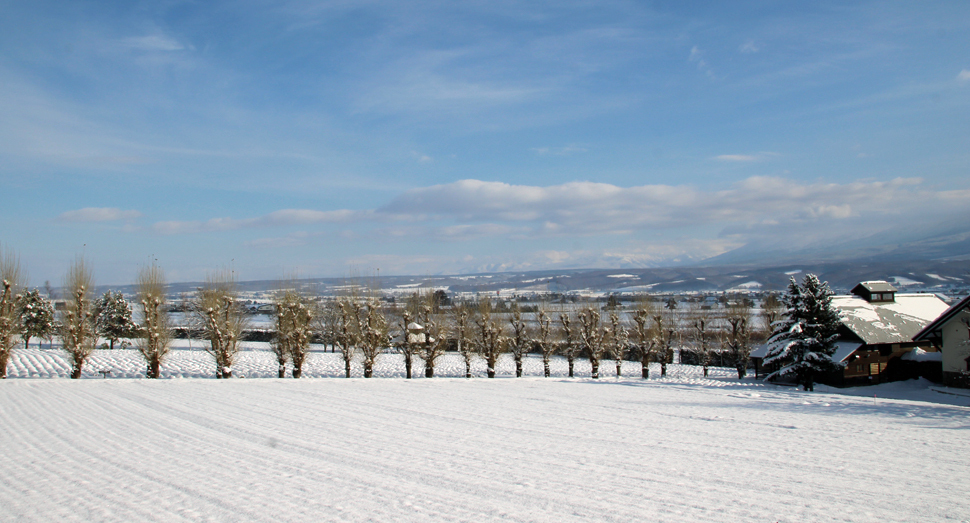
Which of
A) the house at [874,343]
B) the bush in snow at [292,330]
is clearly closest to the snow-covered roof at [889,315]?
the house at [874,343]

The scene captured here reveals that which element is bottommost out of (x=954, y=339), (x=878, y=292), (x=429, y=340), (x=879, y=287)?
(x=429, y=340)

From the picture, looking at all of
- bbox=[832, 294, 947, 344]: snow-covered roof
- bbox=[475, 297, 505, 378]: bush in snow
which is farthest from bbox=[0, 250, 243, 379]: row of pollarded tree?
bbox=[832, 294, 947, 344]: snow-covered roof

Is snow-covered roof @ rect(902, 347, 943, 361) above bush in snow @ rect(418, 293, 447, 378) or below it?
below

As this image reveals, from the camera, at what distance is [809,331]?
107ft

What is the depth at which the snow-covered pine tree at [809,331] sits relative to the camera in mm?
32062

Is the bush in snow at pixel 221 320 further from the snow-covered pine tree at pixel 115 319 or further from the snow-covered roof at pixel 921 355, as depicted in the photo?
the snow-covered roof at pixel 921 355

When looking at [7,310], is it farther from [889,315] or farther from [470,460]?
[889,315]

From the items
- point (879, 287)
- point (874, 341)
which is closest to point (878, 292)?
point (879, 287)

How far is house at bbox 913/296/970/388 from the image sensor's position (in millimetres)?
28250

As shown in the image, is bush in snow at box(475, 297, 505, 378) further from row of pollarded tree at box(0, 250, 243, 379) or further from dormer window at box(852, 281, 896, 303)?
dormer window at box(852, 281, 896, 303)

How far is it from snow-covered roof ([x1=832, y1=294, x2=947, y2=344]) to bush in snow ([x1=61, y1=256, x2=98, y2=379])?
4781 cm

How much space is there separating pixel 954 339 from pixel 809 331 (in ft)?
23.2

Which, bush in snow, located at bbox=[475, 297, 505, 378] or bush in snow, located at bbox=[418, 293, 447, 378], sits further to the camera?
bush in snow, located at bbox=[475, 297, 505, 378]

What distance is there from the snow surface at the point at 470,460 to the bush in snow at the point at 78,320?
401 inches
